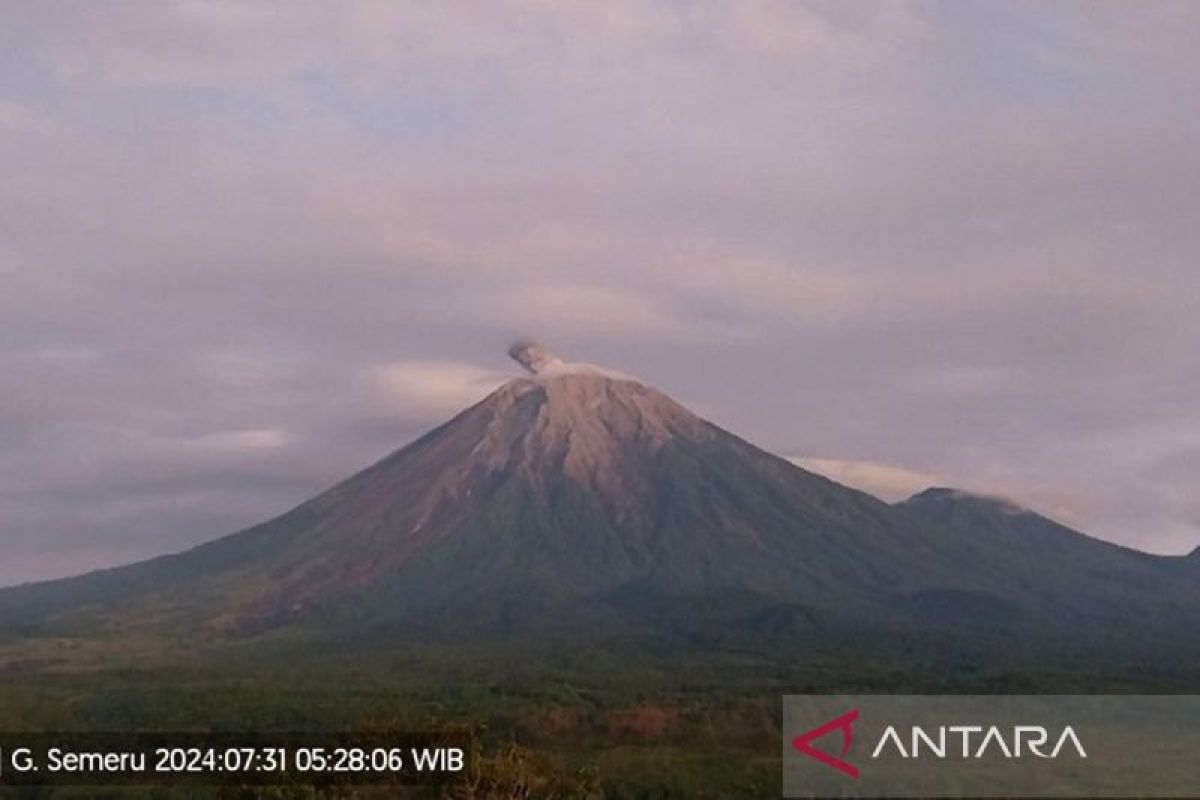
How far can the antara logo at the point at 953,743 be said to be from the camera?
63.2 meters

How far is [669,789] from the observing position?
74125mm

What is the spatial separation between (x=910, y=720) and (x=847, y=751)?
13.6 metres

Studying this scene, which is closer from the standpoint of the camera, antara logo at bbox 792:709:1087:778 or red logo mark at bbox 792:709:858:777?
red logo mark at bbox 792:709:858:777

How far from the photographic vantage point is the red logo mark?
6125 centimetres

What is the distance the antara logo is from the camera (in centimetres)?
6325

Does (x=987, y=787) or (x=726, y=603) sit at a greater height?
(x=726, y=603)

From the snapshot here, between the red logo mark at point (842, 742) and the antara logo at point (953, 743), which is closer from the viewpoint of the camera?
the red logo mark at point (842, 742)

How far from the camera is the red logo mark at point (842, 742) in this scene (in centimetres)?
6125

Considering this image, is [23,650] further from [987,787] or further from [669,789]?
[987,787]

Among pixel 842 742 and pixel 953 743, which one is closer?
pixel 953 743

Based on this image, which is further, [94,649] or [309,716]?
[94,649]

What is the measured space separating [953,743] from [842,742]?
5.22m

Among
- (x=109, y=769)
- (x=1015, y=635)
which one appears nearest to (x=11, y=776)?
(x=109, y=769)

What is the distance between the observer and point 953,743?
66688mm
